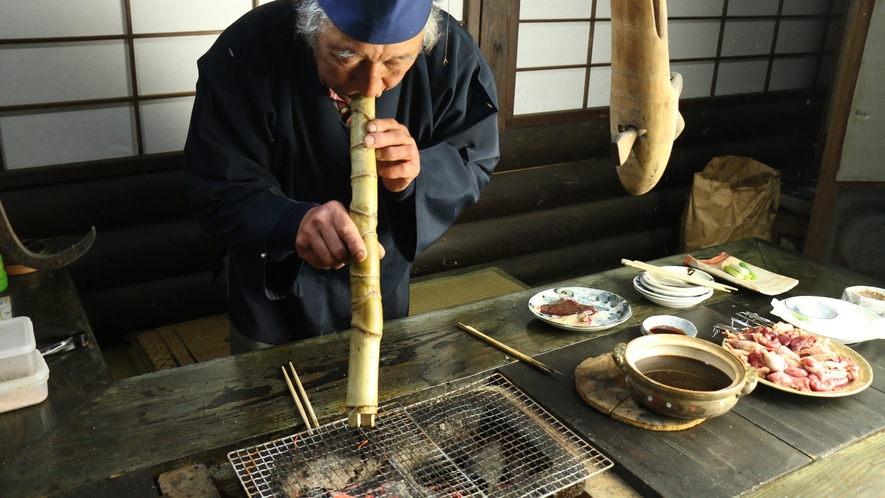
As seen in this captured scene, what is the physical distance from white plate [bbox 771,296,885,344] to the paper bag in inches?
136

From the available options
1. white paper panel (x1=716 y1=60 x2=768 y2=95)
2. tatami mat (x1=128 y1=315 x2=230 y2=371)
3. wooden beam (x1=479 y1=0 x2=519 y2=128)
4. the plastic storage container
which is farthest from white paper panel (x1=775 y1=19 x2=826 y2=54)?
the plastic storage container

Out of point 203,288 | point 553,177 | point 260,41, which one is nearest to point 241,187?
point 260,41

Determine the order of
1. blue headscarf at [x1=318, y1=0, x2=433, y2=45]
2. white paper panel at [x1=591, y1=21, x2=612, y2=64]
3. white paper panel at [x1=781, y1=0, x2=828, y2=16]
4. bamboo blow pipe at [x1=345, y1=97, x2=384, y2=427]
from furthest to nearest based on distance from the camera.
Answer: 1. white paper panel at [x1=781, y1=0, x2=828, y2=16]
2. white paper panel at [x1=591, y1=21, x2=612, y2=64]
3. blue headscarf at [x1=318, y1=0, x2=433, y2=45]
4. bamboo blow pipe at [x1=345, y1=97, x2=384, y2=427]

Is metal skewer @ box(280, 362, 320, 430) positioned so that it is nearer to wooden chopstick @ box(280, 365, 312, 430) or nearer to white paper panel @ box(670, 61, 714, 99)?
wooden chopstick @ box(280, 365, 312, 430)

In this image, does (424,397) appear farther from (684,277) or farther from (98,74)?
(98,74)

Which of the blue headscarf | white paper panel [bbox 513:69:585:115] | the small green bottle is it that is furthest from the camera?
white paper panel [bbox 513:69:585:115]

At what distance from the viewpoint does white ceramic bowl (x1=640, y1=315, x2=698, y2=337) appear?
8.36 ft

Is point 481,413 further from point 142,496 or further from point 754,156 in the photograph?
point 754,156

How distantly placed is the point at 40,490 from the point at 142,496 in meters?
0.25

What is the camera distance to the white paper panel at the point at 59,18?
11.8 feet

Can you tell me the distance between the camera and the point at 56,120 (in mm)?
3859

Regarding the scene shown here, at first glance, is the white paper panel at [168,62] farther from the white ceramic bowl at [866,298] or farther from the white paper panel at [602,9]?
the white ceramic bowl at [866,298]

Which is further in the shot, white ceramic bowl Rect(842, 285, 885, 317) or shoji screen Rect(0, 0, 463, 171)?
shoji screen Rect(0, 0, 463, 171)

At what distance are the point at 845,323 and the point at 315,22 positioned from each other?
7.23 feet
